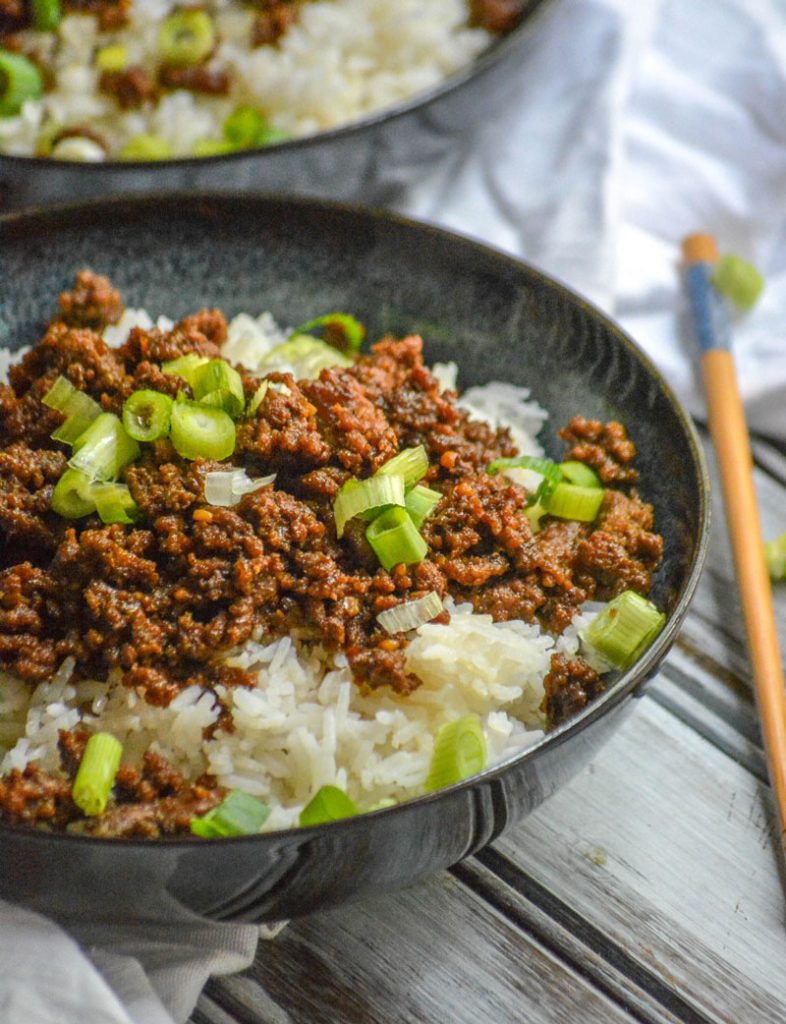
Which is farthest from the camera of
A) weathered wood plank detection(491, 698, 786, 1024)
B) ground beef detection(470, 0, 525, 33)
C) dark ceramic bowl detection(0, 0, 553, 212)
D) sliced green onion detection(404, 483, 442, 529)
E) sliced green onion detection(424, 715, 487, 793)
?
ground beef detection(470, 0, 525, 33)

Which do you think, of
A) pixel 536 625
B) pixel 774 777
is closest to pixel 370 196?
pixel 536 625

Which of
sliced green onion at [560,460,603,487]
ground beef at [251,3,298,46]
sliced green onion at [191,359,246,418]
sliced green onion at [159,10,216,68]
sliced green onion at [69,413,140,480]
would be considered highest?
ground beef at [251,3,298,46]

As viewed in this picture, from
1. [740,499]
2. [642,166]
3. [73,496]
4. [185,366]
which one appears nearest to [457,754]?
[73,496]

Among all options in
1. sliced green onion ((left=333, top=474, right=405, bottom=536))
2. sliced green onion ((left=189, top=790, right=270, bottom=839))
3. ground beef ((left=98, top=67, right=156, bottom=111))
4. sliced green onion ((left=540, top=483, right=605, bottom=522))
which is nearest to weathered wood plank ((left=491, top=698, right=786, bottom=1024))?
sliced green onion ((left=540, top=483, right=605, bottom=522))

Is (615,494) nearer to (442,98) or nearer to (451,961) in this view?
(451,961)

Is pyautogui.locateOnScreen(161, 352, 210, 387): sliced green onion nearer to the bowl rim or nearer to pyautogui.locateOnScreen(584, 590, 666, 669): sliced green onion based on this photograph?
the bowl rim

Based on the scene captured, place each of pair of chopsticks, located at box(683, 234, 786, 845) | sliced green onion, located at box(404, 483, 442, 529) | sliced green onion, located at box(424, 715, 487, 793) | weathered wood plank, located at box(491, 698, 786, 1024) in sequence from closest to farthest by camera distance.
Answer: sliced green onion, located at box(424, 715, 487, 793), weathered wood plank, located at box(491, 698, 786, 1024), sliced green onion, located at box(404, 483, 442, 529), pair of chopsticks, located at box(683, 234, 786, 845)

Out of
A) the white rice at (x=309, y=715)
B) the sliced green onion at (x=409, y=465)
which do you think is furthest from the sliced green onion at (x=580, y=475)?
the white rice at (x=309, y=715)

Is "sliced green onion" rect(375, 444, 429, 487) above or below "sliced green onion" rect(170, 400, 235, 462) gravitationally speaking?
above
